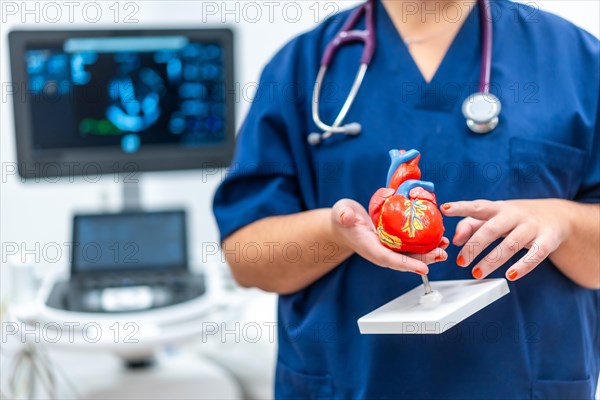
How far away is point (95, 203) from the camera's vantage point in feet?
5.97

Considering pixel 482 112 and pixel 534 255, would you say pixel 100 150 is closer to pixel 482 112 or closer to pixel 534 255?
pixel 482 112

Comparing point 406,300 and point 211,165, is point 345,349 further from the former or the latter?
point 211,165

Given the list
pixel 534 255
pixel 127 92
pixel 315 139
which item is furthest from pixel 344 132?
pixel 127 92

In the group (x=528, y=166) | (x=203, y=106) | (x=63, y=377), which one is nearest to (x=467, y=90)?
(x=528, y=166)

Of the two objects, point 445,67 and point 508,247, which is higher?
point 445,67

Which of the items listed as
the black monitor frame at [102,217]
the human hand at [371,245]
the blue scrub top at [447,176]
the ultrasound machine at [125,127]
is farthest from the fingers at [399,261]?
the black monitor frame at [102,217]

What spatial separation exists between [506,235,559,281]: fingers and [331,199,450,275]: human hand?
7cm

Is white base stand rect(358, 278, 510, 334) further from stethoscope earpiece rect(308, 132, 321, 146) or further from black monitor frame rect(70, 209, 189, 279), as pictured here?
black monitor frame rect(70, 209, 189, 279)

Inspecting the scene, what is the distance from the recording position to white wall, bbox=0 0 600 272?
5.35 ft

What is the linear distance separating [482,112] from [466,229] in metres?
0.16

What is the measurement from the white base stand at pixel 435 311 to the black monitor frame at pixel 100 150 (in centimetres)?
89

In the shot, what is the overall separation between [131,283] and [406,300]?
0.87 m

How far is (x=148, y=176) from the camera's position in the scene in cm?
195

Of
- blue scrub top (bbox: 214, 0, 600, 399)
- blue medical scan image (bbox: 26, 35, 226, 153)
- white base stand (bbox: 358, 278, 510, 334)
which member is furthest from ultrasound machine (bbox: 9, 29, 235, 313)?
white base stand (bbox: 358, 278, 510, 334)
